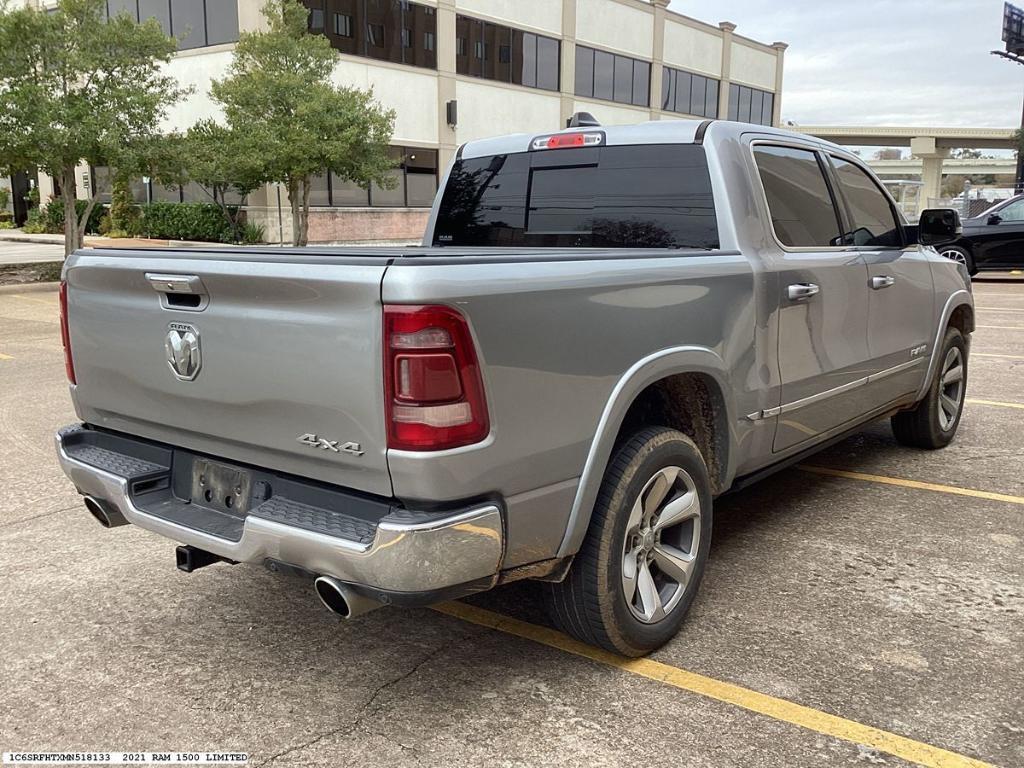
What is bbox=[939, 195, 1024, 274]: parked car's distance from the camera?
17781mm

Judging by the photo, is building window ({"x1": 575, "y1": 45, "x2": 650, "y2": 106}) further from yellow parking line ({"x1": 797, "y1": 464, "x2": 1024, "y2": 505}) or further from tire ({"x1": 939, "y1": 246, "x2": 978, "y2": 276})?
yellow parking line ({"x1": 797, "y1": 464, "x2": 1024, "y2": 505})

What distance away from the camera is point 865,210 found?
4961mm

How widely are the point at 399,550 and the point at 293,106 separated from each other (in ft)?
73.7

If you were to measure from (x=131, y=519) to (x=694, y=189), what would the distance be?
2.56 meters

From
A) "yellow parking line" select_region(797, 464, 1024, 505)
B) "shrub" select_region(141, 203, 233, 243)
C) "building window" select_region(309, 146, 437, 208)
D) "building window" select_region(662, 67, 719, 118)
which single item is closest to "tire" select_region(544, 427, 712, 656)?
"yellow parking line" select_region(797, 464, 1024, 505)

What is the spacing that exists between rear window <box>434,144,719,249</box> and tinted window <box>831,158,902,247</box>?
3.80 ft

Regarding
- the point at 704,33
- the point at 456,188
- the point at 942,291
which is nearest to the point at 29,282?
the point at 456,188

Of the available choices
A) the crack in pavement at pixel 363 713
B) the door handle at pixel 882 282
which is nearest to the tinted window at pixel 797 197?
the door handle at pixel 882 282

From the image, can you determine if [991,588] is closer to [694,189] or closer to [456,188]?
[694,189]

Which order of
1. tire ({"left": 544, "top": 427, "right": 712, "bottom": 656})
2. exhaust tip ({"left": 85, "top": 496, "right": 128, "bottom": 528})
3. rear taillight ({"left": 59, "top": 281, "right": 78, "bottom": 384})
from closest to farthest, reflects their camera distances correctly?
tire ({"left": 544, "top": 427, "right": 712, "bottom": 656}) < exhaust tip ({"left": 85, "top": 496, "right": 128, "bottom": 528}) < rear taillight ({"left": 59, "top": 281, "right": 78, "bottom": 384})

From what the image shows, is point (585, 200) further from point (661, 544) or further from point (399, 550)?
point (399, 550)

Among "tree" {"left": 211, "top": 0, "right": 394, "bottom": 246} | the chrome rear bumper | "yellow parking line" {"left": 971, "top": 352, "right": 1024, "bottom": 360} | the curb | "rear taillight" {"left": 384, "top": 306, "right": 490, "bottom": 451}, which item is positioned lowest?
the curb

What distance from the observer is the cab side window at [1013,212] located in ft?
58.4

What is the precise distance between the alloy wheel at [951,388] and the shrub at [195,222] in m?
23.8
